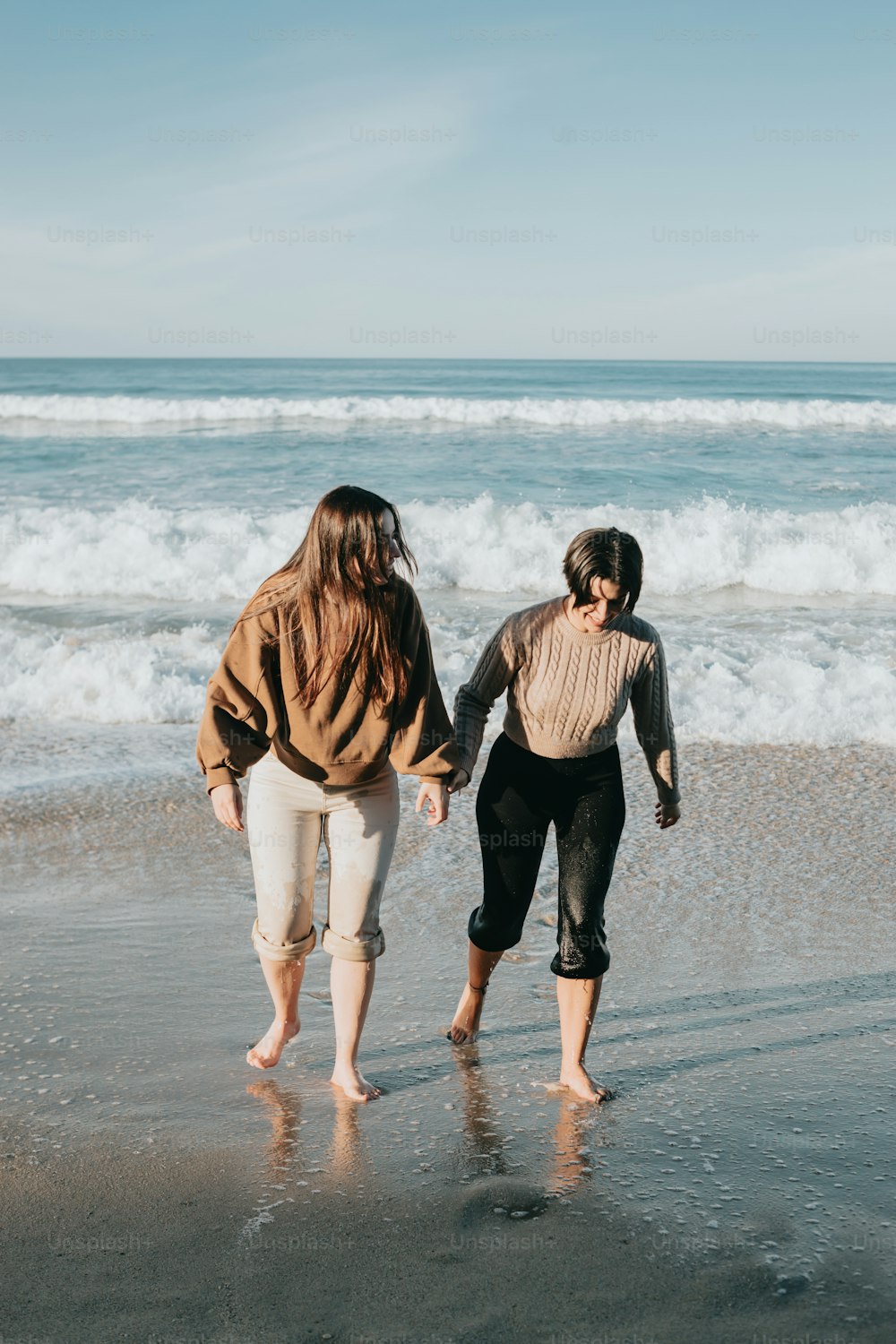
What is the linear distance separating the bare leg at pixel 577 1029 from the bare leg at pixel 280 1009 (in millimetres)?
752

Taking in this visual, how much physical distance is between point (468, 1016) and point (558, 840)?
2.13 feet

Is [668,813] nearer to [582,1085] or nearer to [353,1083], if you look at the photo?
[582,1085]

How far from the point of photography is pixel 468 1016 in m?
3.48

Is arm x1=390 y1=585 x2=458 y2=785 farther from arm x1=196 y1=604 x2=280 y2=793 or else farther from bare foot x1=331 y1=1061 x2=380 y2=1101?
bare foot x1=331 y1=1061 x2=380 y2=1101

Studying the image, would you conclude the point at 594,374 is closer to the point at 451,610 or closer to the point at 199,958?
the point at 451,610

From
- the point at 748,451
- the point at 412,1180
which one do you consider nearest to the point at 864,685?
the point at 412,1180

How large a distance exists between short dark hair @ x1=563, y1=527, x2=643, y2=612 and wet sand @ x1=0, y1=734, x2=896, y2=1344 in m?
1.43

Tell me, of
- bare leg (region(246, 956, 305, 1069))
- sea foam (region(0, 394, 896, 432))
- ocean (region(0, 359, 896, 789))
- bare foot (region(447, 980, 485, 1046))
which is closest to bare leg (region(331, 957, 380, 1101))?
bare leg (region(246, 956, 305, 1069))

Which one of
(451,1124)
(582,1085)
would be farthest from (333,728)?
(582,1085)

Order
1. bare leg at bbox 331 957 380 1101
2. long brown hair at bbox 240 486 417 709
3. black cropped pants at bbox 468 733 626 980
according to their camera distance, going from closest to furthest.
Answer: long brown hair at bbox 240 486 417 709 → bare leg at bbox 331 957 380 1101 → black cropped pants at bbox 468 733 626 980

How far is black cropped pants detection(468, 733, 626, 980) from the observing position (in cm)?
321

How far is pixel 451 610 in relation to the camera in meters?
10.5

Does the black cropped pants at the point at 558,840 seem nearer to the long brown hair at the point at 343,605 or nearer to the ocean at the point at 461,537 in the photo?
the long brown hair at the point at 343,605

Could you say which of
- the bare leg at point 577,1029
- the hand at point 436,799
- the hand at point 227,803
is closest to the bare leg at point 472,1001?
the bare leg at point 577,1029
